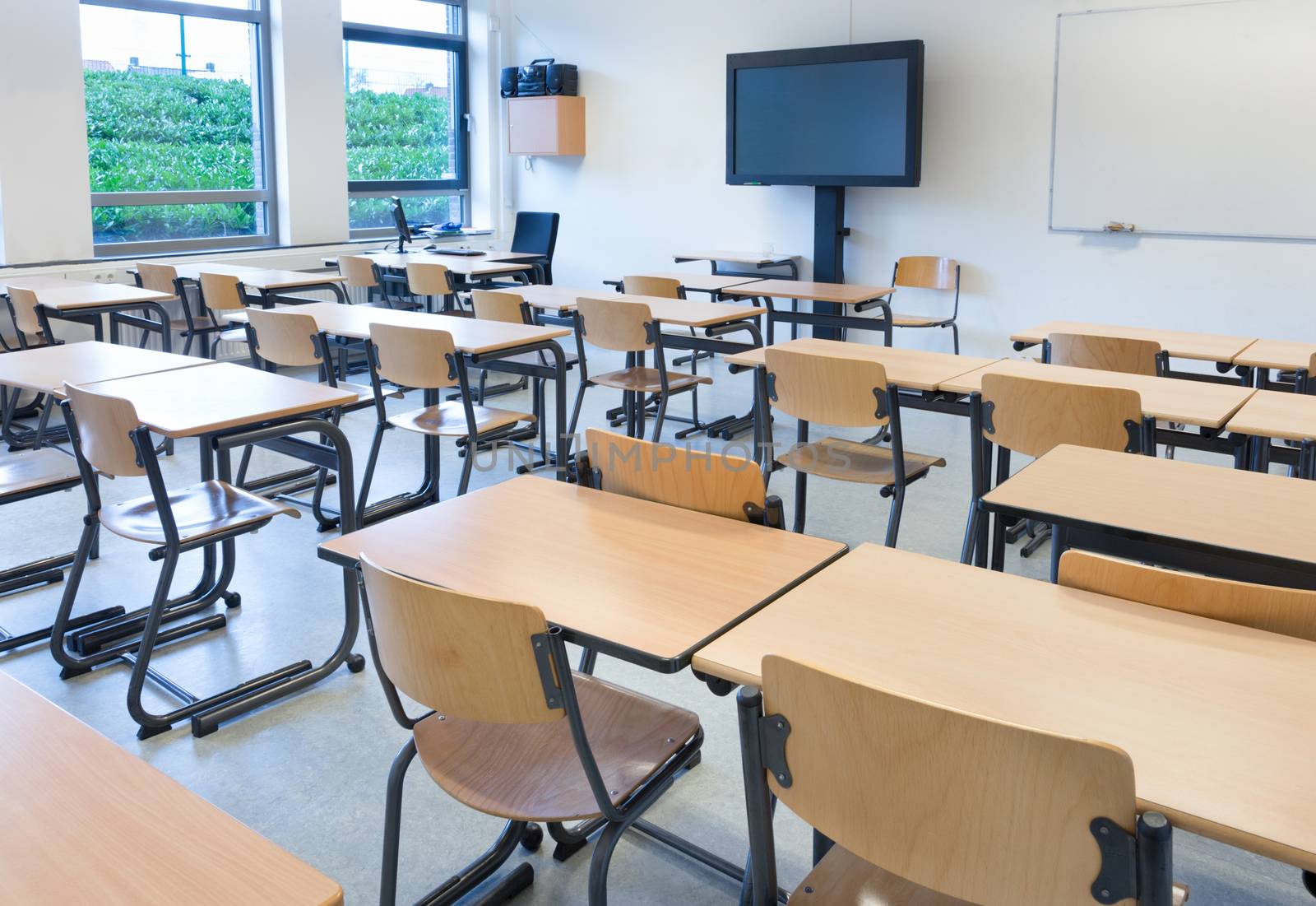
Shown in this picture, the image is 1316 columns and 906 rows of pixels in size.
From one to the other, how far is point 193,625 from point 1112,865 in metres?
2.80

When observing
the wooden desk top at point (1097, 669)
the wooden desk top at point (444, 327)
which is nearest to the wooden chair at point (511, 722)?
the wooden desk top at point (1097, 669)

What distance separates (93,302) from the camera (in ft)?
16.5

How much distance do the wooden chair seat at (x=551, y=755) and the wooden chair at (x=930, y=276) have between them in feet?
17.1

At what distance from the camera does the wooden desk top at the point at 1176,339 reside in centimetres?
401

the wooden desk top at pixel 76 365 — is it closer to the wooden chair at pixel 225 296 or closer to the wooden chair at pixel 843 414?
the wooden chair at pixel 225 296

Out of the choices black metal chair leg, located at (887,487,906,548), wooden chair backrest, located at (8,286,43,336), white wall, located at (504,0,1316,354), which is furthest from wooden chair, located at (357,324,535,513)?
white wall, located at (504,0,1316,354)

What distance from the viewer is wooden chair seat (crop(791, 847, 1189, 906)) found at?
139cm

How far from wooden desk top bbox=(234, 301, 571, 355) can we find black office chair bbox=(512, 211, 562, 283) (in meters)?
3.03

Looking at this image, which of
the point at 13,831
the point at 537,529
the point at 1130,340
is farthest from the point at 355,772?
the point at 1130,340

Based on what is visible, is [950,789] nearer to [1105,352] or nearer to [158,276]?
[1105,352]

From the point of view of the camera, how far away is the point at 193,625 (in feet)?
10.4

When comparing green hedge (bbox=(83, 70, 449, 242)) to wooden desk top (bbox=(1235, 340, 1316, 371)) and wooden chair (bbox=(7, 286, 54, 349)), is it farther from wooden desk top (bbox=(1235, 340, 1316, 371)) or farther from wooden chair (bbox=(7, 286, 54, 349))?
wooden desk top (bbox=(1235, 340, 1316, 371))

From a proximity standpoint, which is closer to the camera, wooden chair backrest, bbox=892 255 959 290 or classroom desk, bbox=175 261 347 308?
classroom desk, bbox=175 261 347 308

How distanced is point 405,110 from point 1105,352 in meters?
6.34
